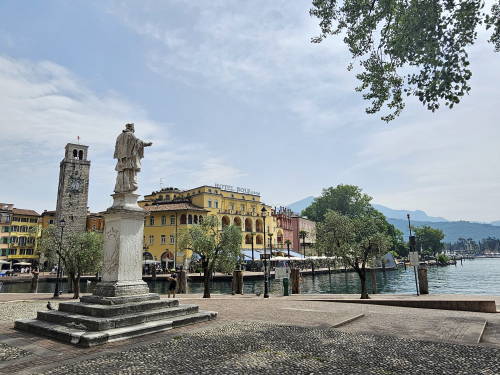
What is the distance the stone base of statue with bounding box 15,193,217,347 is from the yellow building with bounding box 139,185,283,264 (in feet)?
144

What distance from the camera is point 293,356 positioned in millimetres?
6617

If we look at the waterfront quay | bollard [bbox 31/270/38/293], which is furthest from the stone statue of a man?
bollard [bbox 31/270/38/293]

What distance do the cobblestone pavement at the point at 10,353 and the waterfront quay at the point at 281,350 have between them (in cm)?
2

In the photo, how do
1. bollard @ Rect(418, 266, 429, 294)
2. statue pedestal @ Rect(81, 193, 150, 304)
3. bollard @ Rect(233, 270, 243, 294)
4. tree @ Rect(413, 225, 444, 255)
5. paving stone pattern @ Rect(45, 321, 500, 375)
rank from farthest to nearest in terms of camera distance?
tree @ Rect(413, 225, 444, 255) < bollard @ Rect(233, 270, 243, 294) < bollard @ Rect(418, 266, 429, 294) < statue pedestal @ Rect(81, 193, 150, 304) < paving stone pattern @ Rect(45, 321, 500, 375)

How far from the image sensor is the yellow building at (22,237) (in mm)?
74188

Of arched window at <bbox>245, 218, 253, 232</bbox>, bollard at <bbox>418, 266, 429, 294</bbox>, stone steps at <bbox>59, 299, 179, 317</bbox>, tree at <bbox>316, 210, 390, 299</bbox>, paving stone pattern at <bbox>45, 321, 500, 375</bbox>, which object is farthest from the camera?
arched window at <bbox>245, 218, 253, 232</bbox>

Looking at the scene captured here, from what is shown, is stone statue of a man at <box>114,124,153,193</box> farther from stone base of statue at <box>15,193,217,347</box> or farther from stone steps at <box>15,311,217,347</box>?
stone steps at <box>15,311,217,347</box>

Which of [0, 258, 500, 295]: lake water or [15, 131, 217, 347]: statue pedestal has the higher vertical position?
[15, 131, 217, 347]: statue pedestal

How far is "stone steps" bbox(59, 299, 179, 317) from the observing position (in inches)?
349

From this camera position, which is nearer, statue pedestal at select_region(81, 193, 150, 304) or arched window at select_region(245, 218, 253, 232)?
statue pedestal at select_region(81, 193, 150, 304)

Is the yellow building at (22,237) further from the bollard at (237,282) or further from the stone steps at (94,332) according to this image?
the stone steps at (94,332)

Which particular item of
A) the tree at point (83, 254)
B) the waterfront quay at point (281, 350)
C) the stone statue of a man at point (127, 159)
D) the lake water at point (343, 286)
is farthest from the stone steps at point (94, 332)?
the lake water at point (343, 286)

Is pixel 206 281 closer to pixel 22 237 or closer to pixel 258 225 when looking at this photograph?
pixel 258 225

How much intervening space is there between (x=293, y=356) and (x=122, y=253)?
5.95 meters
